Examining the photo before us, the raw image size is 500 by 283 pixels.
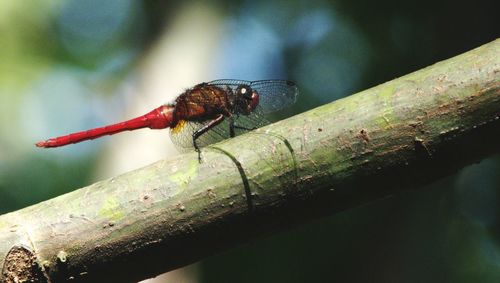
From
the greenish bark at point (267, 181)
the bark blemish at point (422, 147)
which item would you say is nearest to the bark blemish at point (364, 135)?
the greenish bark at point (267, 181)

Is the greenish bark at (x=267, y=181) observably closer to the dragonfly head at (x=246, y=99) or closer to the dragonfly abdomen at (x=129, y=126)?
the dragonfly abdomen at (x=129, y=126)

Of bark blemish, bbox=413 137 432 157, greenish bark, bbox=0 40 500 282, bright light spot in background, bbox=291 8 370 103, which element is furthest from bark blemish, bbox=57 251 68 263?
bright light spot in background, bbox=291 8 370 103

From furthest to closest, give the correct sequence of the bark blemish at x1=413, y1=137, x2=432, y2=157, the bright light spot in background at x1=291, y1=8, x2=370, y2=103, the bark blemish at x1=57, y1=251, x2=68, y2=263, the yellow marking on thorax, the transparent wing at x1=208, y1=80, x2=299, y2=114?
1. the bright light spot in background at x1=291, y1=8, x2=370, y2=103
2. the transparent wing at x1=208, y1=80, x2=299, y2=114
3. the yellow marking on thorax
4. the bark blemish at x1=57, y1=251, x2=68, y2=263
5. the bark blemish at x1=413, y1=137, x2=432, y2=157

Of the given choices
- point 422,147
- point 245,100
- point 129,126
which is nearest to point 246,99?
point 245,100

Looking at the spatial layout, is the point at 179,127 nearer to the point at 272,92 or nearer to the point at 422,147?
the point at 272,92

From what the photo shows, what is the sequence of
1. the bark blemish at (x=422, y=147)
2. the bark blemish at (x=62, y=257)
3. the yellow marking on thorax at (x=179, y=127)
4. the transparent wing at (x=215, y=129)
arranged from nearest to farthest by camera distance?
the bark blemish at (x=422, y=147) → the bark blemish at (x=62, y=257) → the transparent wing at (x=215, y=129) → the yellow marking on thorax at (x=179, y=127)

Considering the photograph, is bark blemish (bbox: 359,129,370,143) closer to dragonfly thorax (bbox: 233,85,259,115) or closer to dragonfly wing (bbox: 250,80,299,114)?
dragonfly thorax (bbox: 233,85,259,115)

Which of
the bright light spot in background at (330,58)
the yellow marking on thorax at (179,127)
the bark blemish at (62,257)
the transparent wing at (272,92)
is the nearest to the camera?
the bark blemish at (62,257)
